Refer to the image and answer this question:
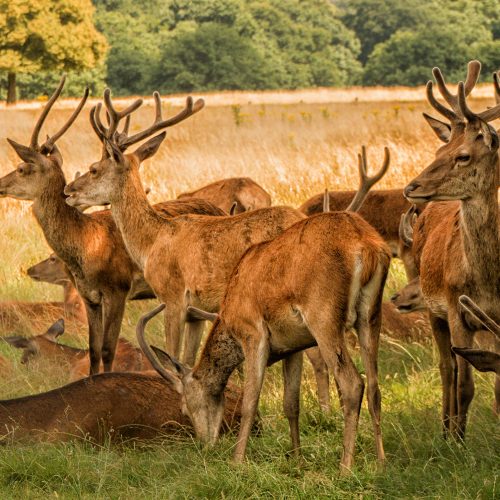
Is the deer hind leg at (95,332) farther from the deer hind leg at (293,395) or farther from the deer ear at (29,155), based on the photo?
the deer hind leg at (293,395)

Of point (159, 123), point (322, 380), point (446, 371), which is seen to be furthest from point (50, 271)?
point (446, 371)

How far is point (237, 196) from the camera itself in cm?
1172

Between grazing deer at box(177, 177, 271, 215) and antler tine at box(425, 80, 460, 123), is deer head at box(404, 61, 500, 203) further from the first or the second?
grazing deer at box(177, 177, 271, 215)

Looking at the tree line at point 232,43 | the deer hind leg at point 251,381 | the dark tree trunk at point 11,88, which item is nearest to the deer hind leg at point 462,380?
the deer hind leg at point 251,381

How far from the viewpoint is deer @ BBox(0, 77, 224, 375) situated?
9391 millimetres

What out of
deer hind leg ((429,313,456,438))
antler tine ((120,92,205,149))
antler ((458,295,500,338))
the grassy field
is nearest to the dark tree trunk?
the grassy field

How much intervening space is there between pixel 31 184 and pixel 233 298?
11.1 ft

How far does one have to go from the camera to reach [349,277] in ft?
20.7

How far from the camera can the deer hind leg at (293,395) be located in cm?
689

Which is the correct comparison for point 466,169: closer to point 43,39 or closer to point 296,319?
point 296,319

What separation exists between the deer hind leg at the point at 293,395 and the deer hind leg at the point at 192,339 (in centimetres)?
189

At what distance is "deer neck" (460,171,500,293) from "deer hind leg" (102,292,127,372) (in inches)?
135

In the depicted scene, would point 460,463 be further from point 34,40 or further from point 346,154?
point 34,40

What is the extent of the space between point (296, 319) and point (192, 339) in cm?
261
